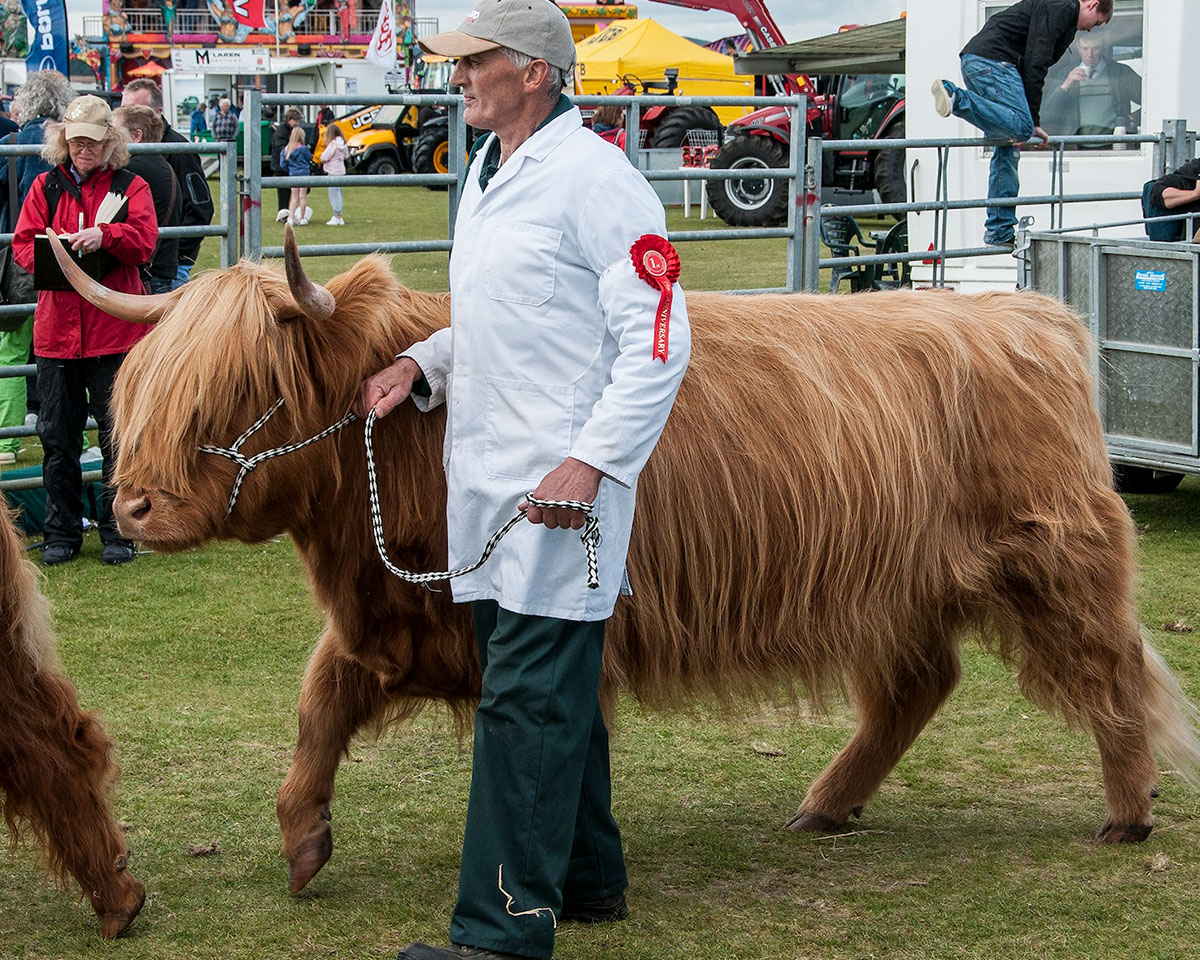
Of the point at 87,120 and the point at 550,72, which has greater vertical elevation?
the point at 87,120

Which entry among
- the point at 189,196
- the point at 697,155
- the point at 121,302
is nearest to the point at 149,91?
the point at 189,196

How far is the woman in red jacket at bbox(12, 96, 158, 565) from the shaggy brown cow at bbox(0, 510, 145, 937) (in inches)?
141

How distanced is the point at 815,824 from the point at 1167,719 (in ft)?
3.26

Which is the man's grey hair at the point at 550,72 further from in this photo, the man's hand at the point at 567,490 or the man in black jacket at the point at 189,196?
the man in black jacket at the point at 189,196

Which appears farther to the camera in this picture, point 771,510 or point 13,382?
point 13,382

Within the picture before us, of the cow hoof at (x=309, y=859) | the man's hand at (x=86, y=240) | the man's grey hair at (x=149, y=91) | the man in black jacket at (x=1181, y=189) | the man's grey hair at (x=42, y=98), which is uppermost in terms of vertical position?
the man's grey hair at (x=149, y=91)

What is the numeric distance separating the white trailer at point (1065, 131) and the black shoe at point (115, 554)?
6.42 m

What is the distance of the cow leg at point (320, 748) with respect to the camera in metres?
3.58

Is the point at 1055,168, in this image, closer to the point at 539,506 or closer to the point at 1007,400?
the point at 1007,400

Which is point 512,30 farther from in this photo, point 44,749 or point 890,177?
point 890,177

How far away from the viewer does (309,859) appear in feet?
11.7

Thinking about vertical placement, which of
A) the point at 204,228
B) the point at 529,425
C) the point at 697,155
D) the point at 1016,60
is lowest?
the point at 529,425

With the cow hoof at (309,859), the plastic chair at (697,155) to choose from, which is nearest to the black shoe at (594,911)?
the cow hoof at (309,859)

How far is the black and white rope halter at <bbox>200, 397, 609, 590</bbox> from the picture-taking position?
2.88m
